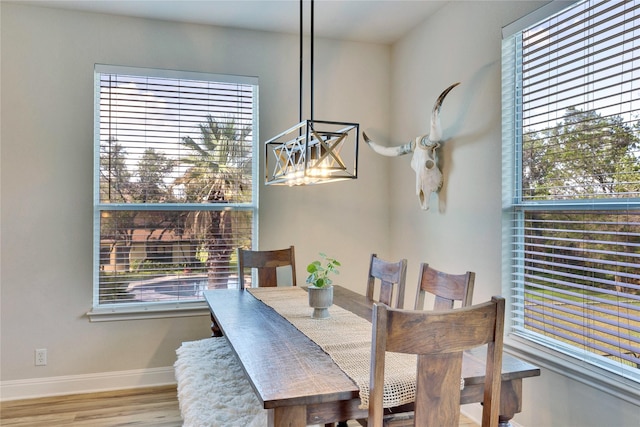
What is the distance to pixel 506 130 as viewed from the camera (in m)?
2.51

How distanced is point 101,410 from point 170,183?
158cm

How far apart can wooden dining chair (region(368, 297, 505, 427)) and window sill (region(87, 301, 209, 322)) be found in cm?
234

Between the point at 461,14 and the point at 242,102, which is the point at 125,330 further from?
the point at 461,14

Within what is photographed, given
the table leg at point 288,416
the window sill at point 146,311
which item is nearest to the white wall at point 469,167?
the table leg at point 288,416

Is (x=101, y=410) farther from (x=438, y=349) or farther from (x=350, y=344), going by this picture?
(x=438, y=349)

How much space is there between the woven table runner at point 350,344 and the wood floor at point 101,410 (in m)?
0.89

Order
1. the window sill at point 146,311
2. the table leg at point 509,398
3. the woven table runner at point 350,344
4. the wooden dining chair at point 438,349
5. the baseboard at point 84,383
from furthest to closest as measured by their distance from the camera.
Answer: the window sill at point 146,311 < the baseboard at point 84,383 < the table leg at point 509,398 < the woven table runner at point 350,344 < the wooden dining chair at point 438,349

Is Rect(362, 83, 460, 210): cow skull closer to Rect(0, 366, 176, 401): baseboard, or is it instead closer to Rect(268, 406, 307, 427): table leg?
Rect(268, 406, 307, 427): table leg

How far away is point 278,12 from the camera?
317 centimetres

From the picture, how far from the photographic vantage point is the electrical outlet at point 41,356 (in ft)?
10.0

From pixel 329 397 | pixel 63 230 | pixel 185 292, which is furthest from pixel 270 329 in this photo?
pixel 63 230

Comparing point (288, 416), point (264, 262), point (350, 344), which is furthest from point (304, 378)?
point (264, 262)

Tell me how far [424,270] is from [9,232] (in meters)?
2.73

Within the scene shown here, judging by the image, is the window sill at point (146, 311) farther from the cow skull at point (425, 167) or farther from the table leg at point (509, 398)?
the table leg at point (509, 398)
